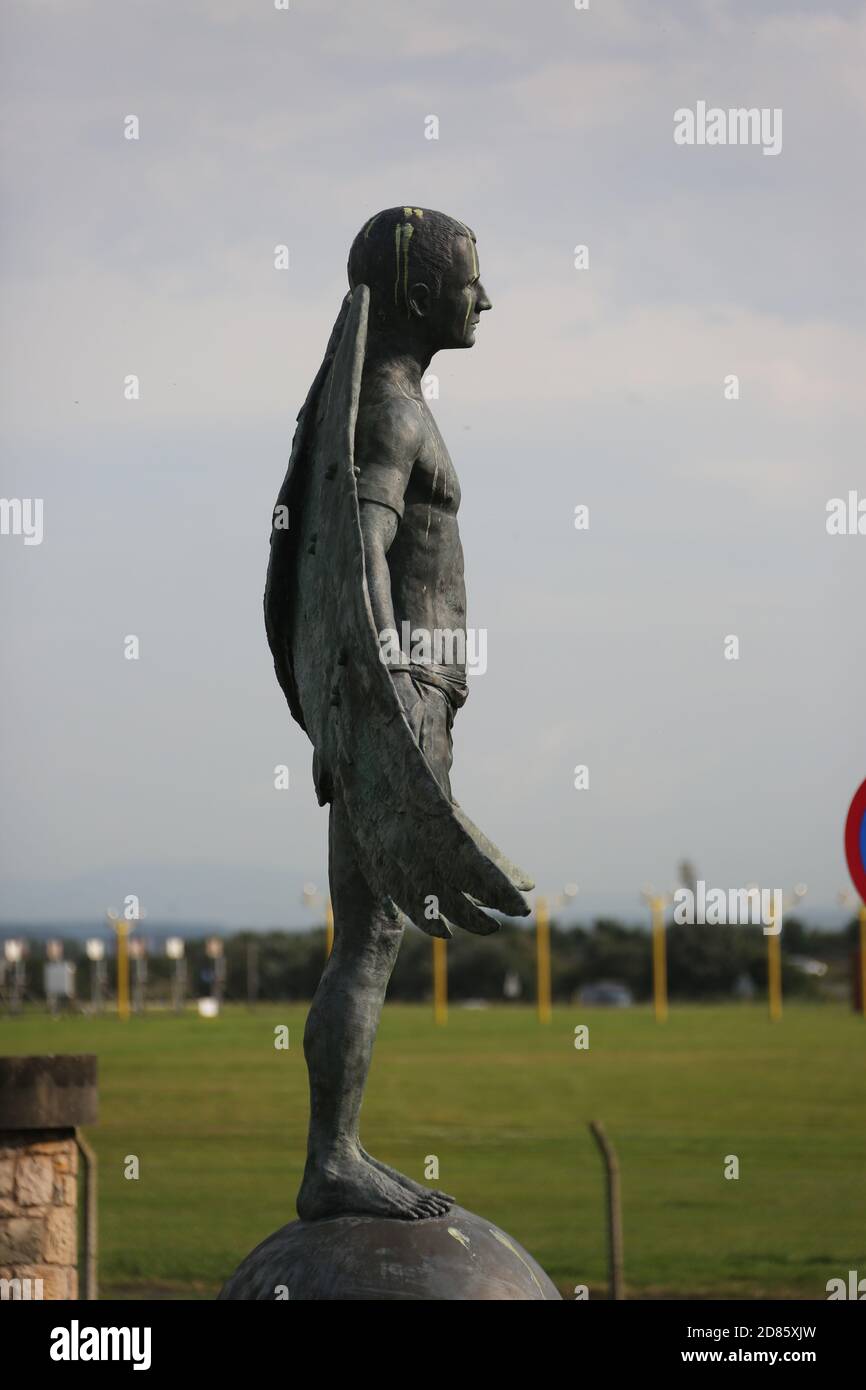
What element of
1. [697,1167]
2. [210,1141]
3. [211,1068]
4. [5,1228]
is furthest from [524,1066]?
[5,1228]

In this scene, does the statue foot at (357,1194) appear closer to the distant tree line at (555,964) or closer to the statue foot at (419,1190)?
the statue foot at (419,1190)

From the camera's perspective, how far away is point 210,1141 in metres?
30.6

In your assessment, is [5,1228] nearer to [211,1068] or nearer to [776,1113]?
[776,1113]

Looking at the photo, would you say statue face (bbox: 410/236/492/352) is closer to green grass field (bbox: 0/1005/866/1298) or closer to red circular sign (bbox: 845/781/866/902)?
red circular sign (bbox: 845/781/866/902)

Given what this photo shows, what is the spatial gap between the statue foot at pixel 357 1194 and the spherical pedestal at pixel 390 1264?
30 mm

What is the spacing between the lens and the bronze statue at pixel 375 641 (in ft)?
21.8

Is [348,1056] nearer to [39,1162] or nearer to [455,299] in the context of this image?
[455,299]

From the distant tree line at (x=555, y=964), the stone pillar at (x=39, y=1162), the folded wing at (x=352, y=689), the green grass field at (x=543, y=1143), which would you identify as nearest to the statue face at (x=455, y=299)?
the folded wing at (x=352, y=689)

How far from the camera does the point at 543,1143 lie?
2761 centimetres

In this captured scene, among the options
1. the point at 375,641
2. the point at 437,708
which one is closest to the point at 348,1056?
the point at 437,708

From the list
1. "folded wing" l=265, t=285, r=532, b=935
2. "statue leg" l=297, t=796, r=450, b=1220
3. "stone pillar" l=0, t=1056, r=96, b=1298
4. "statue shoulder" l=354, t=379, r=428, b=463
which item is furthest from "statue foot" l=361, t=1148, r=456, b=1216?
"stone pillar" l=0, t=1056, r=96, b=1298

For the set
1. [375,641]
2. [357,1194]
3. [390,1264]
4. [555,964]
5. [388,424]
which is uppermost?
[388,424]

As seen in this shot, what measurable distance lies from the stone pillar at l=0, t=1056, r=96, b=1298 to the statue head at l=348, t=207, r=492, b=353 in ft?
19.6

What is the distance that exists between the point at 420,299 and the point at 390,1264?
317 centimetres
